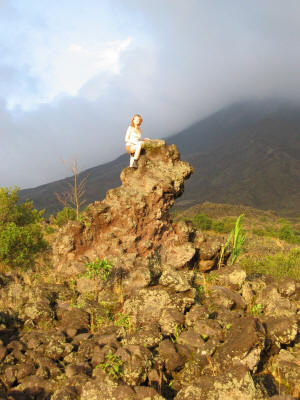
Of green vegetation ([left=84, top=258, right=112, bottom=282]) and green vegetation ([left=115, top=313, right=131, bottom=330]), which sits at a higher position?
green vegetation ([left=84, top=258, right=112, bottom=282])

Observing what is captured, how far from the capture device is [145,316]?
611 centimetres

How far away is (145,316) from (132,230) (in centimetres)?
303

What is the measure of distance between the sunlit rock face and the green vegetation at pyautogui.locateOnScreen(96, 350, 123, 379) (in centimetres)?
366

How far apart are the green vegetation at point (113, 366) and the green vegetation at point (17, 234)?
24.1ft

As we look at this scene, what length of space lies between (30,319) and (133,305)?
6.98 ft

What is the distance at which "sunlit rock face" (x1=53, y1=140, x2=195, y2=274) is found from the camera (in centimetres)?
860

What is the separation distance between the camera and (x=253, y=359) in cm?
448

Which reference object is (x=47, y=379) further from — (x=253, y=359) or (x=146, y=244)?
(x=146, y=244)

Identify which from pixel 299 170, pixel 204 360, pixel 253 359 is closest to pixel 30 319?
pixel 204 360

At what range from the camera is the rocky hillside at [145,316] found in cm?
429

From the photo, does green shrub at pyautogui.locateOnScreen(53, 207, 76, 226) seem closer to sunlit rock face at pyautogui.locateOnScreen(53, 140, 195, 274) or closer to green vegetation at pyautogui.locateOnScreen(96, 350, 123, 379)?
sunlit rock face at pyautogui.locateOnScreen(53, 140, 195, 274)

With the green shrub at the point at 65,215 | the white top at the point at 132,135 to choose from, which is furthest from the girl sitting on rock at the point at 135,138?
the green shrub at the point at 65,215

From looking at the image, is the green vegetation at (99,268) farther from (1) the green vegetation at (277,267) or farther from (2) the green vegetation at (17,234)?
(1) the green vegetation at (277,267)

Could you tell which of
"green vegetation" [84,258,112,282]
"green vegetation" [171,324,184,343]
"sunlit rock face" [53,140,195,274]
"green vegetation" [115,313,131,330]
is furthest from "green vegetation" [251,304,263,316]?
"green vegetation" [84,258,112,282]
